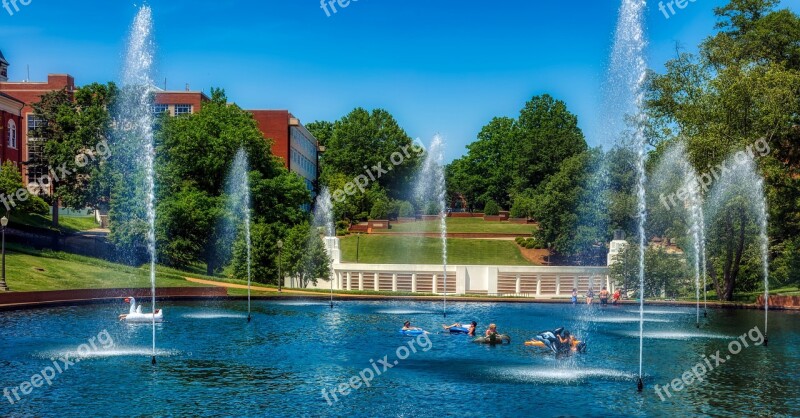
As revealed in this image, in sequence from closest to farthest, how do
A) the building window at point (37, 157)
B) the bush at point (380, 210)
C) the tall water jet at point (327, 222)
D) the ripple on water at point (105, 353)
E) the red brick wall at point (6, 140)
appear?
the ripple on water at point (105, 353) → the tall water jet at point (327, 222) → the red brick wall at point (6, 140) → the building window at point (37, 157) → the bush at point (380, 210)

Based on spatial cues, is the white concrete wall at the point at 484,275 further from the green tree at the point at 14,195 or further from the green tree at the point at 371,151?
the green tree at the point at 371,151

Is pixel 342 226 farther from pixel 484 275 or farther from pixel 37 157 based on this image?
pixel 37 157

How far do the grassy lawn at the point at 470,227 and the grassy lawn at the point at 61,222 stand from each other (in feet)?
120

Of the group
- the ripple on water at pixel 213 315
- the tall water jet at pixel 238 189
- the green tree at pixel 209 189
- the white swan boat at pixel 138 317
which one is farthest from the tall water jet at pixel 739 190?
the tall water jet at pixel 238 189

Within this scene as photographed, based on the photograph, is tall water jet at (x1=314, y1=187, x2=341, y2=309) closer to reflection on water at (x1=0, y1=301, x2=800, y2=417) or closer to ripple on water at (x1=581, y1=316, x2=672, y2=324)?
ripple on water at (x1=581, y1=316, x2=672, y2=324)

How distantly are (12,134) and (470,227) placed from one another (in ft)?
193

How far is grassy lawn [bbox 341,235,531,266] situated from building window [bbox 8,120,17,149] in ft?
113

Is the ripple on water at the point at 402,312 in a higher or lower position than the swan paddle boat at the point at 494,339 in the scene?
lower

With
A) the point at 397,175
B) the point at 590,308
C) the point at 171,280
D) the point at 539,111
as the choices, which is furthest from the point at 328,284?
the point at 539,111

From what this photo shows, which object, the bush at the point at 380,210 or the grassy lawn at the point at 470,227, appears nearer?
the grassy lawn at the point at 470,227

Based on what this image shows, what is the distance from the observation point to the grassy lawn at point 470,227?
111 metres

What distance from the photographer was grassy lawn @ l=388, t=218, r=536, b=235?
4362 inches

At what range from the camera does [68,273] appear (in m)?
57.8

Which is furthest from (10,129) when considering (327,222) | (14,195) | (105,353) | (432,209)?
(432,209)
